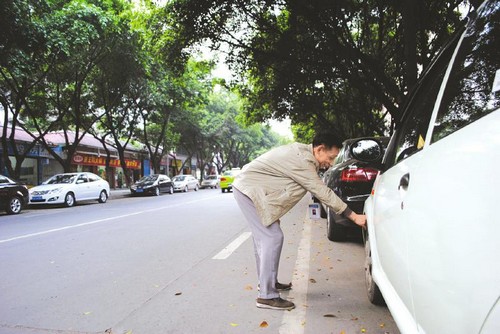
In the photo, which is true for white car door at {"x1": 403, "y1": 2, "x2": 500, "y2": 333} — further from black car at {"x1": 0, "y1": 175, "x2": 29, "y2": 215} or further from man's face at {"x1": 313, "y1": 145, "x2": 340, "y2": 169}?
black car at {"x1": 0, "y1": 175, "x2": 29, "y2": 215}

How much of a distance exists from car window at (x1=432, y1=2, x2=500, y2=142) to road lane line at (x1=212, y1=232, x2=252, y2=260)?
4.05 metres

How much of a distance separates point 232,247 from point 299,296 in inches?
99.9

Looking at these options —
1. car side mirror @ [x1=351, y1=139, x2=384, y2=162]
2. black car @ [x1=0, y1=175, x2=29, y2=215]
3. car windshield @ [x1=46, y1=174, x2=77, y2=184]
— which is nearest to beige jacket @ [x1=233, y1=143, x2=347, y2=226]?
car side mirror @ [x1=351, y1=139, x2=384, y2=162]

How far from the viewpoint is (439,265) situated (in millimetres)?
1324

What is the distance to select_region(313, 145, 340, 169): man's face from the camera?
3.21 metres

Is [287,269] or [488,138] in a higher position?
[488,138]

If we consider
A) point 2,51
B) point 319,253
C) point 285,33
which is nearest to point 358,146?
point 319,253

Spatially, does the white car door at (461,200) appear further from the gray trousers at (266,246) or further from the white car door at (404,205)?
the gray trousers at (266,246)

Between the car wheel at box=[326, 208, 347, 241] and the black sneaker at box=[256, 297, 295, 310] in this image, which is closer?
the black sneaker at box=[256, 297, 295, 310]

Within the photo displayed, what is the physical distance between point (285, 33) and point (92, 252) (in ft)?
28.4

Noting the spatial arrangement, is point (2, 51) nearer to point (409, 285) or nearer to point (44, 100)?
point (44, 100)

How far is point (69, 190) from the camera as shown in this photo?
609 inches

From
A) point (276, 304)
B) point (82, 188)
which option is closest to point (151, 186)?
point (82, 188)

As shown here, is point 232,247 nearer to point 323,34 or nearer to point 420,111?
point 420,111
